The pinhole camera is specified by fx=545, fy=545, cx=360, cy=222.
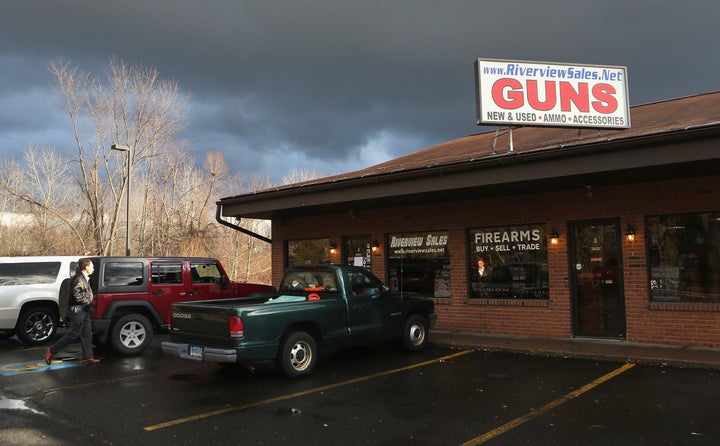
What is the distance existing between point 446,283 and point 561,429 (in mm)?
7168

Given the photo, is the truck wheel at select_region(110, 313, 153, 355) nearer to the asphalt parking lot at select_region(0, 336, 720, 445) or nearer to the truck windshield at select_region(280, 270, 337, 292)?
the asphalt parking lot at select_region(0, 336, 720, 445)

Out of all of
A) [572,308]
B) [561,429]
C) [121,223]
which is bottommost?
[561,429]

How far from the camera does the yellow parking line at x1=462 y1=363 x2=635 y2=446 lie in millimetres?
5047

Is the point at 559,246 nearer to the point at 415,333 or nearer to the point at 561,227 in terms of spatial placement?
the point at 561,227

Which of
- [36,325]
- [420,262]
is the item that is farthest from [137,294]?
[420,262]

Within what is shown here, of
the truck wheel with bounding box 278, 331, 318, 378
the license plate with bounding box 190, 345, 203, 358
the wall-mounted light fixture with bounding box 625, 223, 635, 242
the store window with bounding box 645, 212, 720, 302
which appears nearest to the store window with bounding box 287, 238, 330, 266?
the truck wheel with bounding box 278, 331, 318, 378

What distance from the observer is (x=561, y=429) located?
5281 millimetres

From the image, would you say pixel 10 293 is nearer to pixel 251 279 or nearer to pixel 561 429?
pixel 561 429

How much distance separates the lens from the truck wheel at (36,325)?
1130 centimetres

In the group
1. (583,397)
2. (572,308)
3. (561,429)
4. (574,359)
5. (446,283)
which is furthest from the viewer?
(446,283)

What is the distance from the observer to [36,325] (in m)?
11.5

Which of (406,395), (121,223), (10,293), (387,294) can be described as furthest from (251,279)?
(406,395)

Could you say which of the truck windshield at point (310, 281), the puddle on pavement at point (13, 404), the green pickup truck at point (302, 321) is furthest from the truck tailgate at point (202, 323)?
the puddle on pavement at point (13, 404)

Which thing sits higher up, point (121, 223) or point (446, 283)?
point (121, 223)
